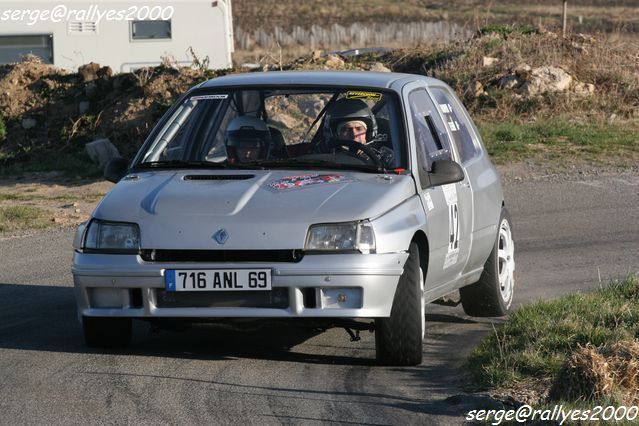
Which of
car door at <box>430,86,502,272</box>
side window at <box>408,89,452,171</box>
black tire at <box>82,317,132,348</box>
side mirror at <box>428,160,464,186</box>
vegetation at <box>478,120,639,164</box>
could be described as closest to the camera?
black tire at <box>82,317,132,348</box>

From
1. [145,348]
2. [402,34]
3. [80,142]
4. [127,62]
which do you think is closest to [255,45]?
[402,34]

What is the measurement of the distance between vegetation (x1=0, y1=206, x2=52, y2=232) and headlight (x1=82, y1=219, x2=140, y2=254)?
697 cm

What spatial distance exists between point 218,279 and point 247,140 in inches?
59.7

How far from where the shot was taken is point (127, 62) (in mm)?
24203

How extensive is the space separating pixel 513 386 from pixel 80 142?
13970 millimetres

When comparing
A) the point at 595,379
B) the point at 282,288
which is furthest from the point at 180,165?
the point at 595,379

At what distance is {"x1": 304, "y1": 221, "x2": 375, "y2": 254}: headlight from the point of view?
21.9ft

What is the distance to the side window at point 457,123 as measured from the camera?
28.4 feet

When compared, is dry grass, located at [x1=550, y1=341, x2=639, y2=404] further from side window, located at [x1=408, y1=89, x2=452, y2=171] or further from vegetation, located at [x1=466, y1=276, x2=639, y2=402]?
side window, located at [x1=408, y1=89, x2=452, y2=171]

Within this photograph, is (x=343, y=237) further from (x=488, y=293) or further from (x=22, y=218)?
(x=22, y=218)

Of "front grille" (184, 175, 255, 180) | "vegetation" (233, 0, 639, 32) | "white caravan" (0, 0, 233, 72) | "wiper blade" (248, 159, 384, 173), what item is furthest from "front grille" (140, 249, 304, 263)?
"vegetation" (233, 0, 639, 32)

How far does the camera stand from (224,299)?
673 centimetres

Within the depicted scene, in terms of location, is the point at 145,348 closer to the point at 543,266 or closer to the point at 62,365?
the point at 62,365

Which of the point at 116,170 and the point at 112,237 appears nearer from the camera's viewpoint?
the point at 112,237
